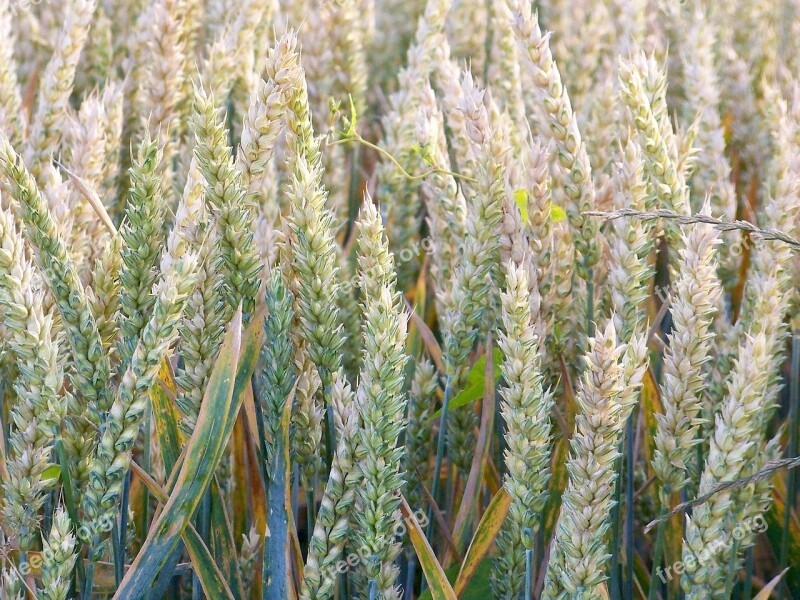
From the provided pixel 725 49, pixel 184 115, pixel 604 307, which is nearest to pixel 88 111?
pixel 184 115

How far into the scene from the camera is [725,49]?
2.18 metres

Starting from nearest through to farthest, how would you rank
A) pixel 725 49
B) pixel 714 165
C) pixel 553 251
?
pixel 553 251
pixel 714 165
pixel 725 49

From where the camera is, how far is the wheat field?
3.08 ft

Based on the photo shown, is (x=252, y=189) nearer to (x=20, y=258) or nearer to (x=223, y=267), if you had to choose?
(x=223, y=267)

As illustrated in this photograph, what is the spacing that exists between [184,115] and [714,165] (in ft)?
3.20

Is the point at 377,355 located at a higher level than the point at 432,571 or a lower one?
higher

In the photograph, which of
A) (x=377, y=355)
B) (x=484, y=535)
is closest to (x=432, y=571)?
(x=484, y=535)

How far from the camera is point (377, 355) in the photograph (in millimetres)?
923

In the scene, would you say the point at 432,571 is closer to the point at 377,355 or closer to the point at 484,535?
the point at 484,535

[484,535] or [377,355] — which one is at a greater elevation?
[377,355]

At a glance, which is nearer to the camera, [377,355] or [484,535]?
[377,355]

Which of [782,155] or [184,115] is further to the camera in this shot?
[184,115]

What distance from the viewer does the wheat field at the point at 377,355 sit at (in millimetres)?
938

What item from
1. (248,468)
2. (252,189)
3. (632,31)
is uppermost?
(632,31)
